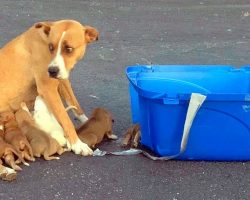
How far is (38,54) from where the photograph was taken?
5.05m

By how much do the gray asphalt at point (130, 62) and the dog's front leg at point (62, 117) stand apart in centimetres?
8

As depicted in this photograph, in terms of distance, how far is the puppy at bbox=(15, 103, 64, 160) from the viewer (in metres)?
4.69

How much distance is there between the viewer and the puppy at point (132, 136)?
16.5 ft

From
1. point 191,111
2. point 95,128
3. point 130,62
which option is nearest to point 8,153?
point 95,128

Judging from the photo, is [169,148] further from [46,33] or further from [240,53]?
[240,53]

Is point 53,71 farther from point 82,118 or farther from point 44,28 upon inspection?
point 82,118

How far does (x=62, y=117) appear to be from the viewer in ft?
16.3

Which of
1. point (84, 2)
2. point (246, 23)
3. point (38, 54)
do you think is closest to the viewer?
point (38, 54)

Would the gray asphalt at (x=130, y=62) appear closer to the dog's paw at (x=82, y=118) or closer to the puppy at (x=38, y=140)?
the puppy at (x=38, y=140)

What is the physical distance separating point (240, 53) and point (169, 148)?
3.87 metres

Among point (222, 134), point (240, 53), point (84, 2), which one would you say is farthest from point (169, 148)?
point (84, 2)

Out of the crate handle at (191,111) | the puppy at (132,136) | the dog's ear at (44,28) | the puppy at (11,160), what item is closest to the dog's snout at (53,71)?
the dog's ear at (44,28)

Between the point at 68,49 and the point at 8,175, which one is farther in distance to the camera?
the point at 68,49

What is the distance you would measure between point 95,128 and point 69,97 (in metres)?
0.53
